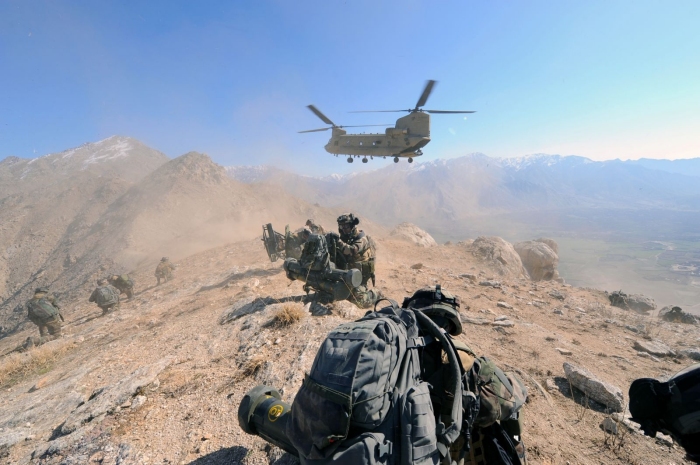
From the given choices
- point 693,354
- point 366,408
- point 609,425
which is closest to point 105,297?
point 366,408

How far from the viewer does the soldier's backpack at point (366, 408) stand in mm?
1365

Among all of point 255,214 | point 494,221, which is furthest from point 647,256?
point 255,214

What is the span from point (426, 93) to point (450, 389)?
1337 cm

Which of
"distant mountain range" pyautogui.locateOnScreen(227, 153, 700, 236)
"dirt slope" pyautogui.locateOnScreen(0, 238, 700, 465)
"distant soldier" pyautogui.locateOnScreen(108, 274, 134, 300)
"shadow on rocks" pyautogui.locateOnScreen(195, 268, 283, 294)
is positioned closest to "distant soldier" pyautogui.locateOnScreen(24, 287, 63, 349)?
"dirt slope" pyautogui.locateOnScreen(0, 238, 700, 465)

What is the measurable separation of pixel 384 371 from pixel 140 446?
3.12 metres

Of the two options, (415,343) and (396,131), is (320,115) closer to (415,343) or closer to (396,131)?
(396,131)

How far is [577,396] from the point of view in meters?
4.41

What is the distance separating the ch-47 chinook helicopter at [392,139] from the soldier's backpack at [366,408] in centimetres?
1387

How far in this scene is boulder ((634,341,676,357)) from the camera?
252 inches

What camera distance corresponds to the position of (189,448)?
2967mm

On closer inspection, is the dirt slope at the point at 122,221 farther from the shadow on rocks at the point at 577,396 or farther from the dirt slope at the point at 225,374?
the shadow on rocks at the point at 577,396

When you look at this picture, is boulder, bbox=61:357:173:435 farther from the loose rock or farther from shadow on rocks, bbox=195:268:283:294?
shadow on rocks, bbox=195:268:283:294

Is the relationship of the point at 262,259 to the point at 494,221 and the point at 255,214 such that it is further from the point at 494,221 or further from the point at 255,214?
the point at 494,221

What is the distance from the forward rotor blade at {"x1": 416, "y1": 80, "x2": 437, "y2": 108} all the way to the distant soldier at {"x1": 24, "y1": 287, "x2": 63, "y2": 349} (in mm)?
15906
